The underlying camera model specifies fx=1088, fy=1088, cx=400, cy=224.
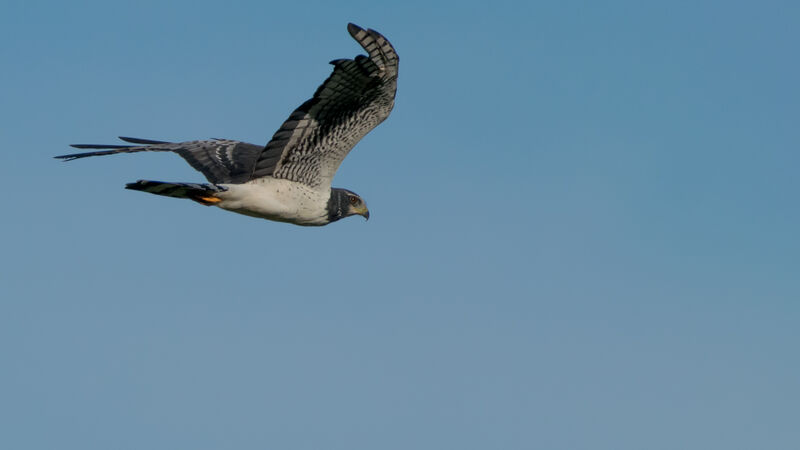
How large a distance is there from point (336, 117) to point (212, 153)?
2.51 meters

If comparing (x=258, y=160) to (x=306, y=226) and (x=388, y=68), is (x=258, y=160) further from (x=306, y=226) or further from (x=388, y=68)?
(x=388, y=68)

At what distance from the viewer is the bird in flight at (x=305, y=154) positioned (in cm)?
1080

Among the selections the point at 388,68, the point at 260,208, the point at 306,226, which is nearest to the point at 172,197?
the point at 260,208

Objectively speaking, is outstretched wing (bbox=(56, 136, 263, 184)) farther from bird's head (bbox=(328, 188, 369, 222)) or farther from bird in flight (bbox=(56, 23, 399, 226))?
bird's head (bbox=(328, 188, 369, 222))

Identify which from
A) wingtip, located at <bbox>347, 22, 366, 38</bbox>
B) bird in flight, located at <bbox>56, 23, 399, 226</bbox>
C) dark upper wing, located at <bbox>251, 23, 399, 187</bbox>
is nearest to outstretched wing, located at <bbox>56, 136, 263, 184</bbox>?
bird in flight, located at <bbox>56, 23, 399, 226</bbox>

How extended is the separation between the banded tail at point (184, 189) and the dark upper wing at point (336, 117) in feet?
2.07

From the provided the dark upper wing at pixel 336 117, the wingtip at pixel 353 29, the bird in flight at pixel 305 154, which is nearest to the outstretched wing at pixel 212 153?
the bird in flight at pixel 305 154

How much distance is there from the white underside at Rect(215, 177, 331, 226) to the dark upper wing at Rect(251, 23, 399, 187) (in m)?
0.10

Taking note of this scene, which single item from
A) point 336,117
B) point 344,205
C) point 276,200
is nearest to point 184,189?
point 276,200

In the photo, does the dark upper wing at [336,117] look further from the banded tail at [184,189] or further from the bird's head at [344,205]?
the banded tail at [184,189]

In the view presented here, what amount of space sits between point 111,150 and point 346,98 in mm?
3029

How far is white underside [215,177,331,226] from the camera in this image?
39.5 feet

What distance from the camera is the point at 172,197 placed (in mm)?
11680

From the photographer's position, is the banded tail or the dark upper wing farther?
the banded tail
